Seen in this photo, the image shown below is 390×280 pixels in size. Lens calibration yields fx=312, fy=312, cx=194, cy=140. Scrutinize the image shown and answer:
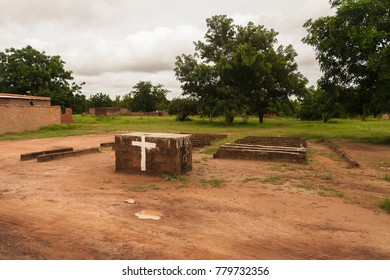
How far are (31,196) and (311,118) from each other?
4640 centimetres

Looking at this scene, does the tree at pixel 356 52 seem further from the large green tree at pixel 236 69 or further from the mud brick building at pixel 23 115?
the mud brick building at pixel 23 115

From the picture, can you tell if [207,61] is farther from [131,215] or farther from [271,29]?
[131,215]

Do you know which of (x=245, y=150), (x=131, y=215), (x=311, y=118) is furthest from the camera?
(x=311, y=118)

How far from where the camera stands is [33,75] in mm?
35500

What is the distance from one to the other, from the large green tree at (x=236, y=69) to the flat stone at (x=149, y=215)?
1030 inches

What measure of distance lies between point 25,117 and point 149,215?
903 inches

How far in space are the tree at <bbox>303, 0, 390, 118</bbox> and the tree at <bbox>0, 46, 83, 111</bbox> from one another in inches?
1121

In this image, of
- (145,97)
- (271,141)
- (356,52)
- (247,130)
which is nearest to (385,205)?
(271,141)

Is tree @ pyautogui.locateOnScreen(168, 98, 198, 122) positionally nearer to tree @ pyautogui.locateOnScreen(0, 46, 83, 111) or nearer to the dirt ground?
tree @ pyautogui.locateOnScreen(0, 46, 83, 111)

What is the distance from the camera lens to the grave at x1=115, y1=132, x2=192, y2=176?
8.05 meters

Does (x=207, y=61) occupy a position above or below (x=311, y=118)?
above

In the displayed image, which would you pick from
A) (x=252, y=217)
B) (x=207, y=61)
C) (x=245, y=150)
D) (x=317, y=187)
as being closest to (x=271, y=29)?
(x=207, y=61)

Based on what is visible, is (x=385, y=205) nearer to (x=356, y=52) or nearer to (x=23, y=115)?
(x=356, y=52)
